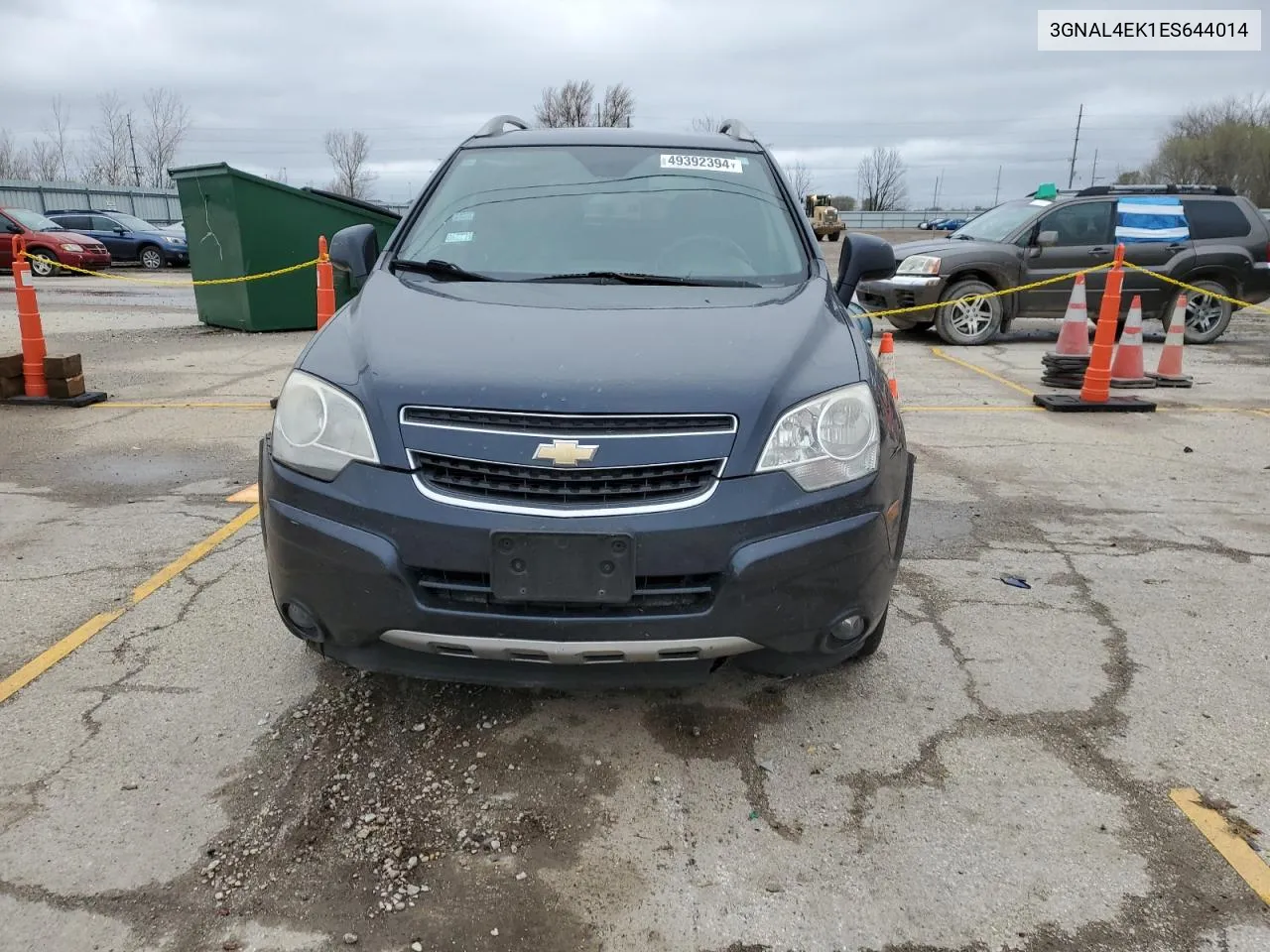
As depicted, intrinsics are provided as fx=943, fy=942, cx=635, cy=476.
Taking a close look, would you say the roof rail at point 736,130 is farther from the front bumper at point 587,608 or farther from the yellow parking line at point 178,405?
the yellow parking line at point 178,405

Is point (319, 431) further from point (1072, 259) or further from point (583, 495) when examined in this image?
point (1072, 259)

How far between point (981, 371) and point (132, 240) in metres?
22.8

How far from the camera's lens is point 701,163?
3938 mm

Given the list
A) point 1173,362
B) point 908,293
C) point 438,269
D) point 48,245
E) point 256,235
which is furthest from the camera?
point 48,245

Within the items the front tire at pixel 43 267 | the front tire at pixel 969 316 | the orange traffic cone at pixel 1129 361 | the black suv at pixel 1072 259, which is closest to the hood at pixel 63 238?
the front tire at pixel 43 267

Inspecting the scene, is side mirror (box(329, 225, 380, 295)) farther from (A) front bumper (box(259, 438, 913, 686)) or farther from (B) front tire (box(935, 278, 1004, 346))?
(B) front tire (box(935, 278, 1004, 346))

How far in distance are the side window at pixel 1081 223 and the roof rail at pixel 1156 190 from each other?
209 mm

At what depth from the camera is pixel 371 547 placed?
233 cm

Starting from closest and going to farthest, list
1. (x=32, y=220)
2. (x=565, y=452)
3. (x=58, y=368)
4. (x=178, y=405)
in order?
(x=565, y=452) < (x=58, y=368) < (x=178, y=405) < (x=32, y=220)

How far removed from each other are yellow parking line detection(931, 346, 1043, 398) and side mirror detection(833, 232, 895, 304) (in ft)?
17.0

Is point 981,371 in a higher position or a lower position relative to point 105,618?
lower

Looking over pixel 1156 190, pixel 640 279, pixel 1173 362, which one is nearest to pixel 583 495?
pixel 640 279

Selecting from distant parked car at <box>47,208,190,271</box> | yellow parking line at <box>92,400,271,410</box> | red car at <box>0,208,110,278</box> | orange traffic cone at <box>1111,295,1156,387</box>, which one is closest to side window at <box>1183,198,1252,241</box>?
orange traffic cone at <box>1111,295,1156,387</box>

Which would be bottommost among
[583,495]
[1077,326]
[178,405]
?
[178,405]
